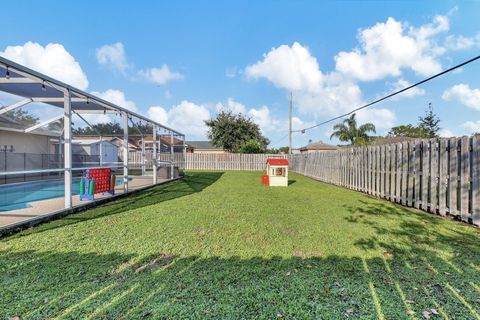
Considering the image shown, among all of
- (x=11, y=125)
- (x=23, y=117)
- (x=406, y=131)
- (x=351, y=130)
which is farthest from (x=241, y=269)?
(x=406, y=131)

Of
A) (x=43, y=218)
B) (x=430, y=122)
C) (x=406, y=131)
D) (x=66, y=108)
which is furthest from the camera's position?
(x=406, y=131)

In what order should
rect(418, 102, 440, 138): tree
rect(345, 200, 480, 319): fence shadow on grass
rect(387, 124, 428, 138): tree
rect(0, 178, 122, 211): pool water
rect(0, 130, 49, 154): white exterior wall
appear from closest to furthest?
rect(345, 200, 480, 319): fence shadow on grass < rect(0, 178, 122, 211): pool water < rect(0, 130, 49, 154): white exterior wall < rect(418, 102, 440, 138): tree < rect(387, 124, 428, 138): tree

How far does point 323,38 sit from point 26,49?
49.7 ft

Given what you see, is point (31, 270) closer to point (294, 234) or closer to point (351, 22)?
point (294, 234)

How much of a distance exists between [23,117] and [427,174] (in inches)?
564

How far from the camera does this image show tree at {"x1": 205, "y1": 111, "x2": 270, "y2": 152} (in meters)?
28.7

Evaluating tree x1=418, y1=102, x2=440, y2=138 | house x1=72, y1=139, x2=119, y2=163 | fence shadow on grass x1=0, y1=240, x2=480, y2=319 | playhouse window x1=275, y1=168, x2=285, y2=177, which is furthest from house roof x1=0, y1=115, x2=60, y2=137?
tree x1=418, y1=102, x2=440, y2=138

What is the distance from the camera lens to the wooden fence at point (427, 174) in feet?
15.1

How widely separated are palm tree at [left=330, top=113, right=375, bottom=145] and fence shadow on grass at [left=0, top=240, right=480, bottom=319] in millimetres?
33276

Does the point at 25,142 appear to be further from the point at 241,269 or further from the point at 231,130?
the point at 231,130

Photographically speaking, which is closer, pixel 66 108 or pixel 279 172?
pixel 66 108

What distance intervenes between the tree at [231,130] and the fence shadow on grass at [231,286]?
25729 millimetres

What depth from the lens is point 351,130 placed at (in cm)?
3403

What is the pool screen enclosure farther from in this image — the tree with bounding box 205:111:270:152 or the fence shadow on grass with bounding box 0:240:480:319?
the tree with bounding box 205:111:270:152
